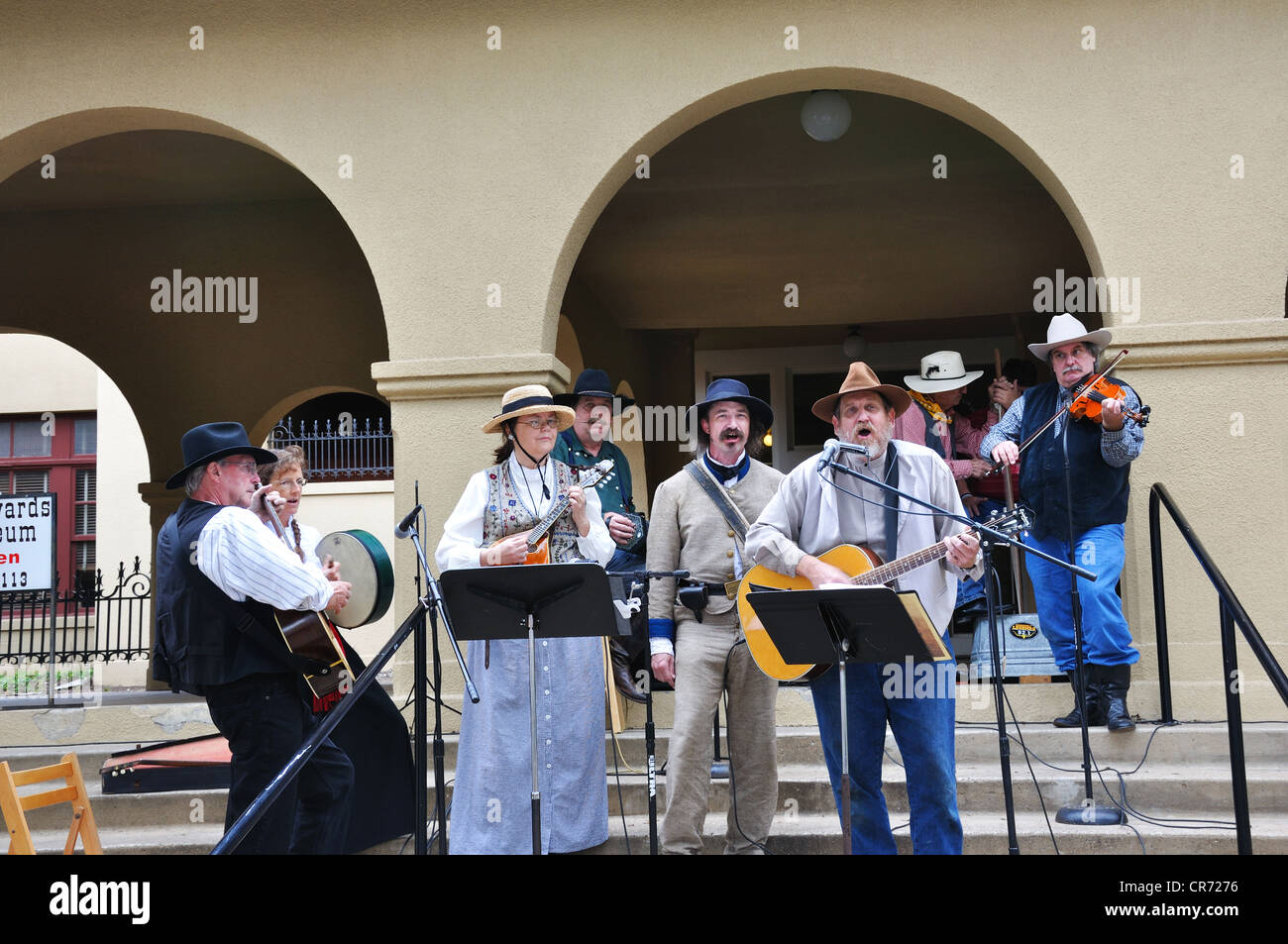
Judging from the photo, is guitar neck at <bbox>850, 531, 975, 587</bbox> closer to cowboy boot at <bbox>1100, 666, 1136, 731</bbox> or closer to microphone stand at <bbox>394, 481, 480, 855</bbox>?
microphone stand at <bbox>394, 481, 480, 855</bbox>

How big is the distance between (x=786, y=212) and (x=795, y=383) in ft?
7.07

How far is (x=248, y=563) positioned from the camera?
440cm

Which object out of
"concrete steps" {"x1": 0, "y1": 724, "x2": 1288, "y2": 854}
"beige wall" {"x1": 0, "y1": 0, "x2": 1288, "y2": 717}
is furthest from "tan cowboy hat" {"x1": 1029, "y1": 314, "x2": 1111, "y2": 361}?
"concrete steps" {"x1": 0, "y1": 724, "x2": 1288, "y2": 854}

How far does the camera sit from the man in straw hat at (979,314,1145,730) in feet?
18.1

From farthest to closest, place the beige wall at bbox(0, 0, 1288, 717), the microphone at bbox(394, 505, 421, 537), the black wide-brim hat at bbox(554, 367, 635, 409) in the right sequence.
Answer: the black wide-brim hat at bbox(554, 367, 635, 409)
the beige wall at bbox(0, 0, 1288, 717)
the microphone at bbox(394, 505, 421, 537)

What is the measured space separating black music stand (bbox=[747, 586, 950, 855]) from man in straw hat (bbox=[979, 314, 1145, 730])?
198cm

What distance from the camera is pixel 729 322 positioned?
453 inches

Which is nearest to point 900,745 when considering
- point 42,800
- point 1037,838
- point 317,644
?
point 1037,838

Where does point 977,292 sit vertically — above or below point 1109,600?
above

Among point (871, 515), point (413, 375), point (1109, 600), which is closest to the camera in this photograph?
point (871, 515)

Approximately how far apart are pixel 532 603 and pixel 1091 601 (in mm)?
2823
